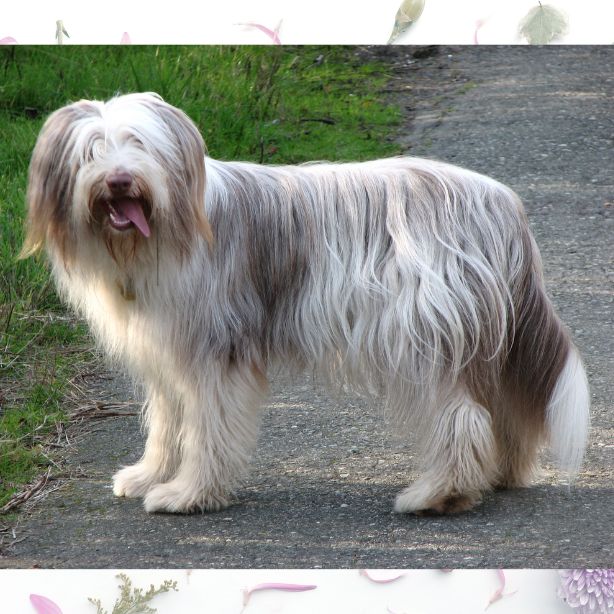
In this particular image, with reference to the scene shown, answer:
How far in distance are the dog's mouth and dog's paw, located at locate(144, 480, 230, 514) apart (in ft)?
3.31

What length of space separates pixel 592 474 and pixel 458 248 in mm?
1105

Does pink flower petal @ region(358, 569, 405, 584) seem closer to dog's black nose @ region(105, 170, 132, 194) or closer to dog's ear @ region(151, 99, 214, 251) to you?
dog's ear @ region(151, 99, 214, 251)

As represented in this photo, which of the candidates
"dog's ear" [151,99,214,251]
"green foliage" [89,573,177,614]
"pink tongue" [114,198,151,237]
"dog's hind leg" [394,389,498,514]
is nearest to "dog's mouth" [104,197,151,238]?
"pink tongue" [114,198,151,237]

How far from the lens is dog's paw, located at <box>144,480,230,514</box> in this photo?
4.11 m

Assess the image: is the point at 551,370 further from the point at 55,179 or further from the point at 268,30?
the point at 55,179

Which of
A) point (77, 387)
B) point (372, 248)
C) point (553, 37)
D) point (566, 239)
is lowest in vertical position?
point (77, 387)

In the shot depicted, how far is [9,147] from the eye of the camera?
7.07 meters

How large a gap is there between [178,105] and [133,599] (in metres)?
4.41

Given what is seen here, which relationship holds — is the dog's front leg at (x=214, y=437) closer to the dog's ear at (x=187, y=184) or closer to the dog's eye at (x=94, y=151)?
the dog's ear at (x=187, y=184)

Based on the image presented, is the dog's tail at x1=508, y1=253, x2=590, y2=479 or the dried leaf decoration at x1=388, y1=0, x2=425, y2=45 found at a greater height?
the dried leaf decoration at x1=388, y1=0, x2=425, y2=45

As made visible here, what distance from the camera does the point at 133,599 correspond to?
3322mm

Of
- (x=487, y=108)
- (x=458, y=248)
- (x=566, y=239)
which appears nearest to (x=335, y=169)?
(x=458, y=248)

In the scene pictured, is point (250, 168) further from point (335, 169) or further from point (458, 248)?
point (458, 248)

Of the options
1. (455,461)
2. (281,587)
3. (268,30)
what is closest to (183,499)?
(281,587)
